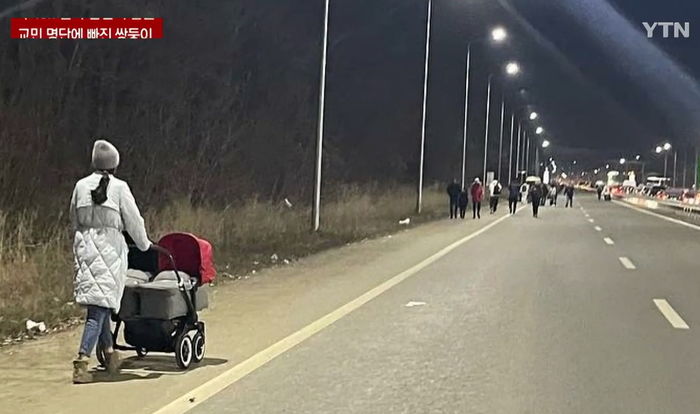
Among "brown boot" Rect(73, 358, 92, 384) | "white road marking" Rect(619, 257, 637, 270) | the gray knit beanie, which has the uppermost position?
the gray knit beanie

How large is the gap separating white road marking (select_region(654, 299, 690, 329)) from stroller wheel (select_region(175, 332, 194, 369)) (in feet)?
19.7

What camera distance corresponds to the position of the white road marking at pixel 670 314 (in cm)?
1172

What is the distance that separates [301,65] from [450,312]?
133 ft

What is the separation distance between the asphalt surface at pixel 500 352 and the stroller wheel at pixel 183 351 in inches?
23.3

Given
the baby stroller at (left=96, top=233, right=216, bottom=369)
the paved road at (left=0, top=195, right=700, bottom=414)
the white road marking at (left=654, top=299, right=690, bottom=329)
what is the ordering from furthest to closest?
the white road marking at (left=654, top=299, right=690, bottom=329)
the baby stroller at (left=96, top=233, right=216, bottom=369)
the paved road at (left=0, top=195, right=700, bottom=414)

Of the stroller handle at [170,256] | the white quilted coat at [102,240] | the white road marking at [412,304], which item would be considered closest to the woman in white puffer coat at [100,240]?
the white quilted coat at [102,240]

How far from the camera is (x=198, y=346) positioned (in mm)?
8781

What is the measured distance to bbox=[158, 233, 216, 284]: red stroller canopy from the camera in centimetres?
860

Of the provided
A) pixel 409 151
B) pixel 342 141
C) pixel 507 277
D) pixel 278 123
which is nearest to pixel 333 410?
pixel 507 277

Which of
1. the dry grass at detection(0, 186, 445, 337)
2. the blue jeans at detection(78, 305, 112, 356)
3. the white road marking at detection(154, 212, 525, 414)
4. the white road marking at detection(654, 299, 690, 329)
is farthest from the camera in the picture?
the dry grass at detection(0, 186, 445, 337)

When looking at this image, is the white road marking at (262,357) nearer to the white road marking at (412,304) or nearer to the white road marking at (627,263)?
the white road marking at (412,304)

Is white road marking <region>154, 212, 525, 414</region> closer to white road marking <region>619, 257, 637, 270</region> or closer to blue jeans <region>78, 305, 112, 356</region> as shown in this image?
blue jeans <region>78, 305, 112, 356</region>
